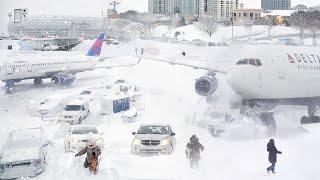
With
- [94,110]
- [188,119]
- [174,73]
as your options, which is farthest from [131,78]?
[188,119]

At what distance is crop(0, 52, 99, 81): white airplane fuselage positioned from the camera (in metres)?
52.2

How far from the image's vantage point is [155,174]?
61.3ft

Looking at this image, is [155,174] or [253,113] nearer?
[155,174]

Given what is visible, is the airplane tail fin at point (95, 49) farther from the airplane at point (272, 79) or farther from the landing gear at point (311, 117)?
the landing gear at point (311, 117)

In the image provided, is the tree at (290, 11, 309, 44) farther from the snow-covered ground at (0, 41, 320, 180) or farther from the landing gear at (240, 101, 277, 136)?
the landing gear at (240, 101, 277, 136)

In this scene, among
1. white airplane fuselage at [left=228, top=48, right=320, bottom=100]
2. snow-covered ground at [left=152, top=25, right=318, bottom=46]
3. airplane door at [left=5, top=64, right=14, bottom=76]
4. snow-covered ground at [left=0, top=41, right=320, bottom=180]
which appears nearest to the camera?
snow-covered ground at [left=0, top=41, right=320, bottom=180]

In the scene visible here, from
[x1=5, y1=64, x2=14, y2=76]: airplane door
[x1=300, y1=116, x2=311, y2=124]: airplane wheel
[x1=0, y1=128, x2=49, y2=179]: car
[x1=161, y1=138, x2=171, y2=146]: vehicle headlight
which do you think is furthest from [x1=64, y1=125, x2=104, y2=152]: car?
[x1=5, y1=64, x2=14, y2=76]: airplane door

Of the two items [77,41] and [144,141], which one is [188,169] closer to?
[144,141]

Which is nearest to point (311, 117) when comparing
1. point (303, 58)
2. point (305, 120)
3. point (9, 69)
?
point (305, 120)

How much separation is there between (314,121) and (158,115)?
1144 cm

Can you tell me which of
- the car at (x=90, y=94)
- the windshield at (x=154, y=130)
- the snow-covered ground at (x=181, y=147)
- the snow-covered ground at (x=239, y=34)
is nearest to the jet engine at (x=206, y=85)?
the snow-covered ground at (x=181, y=147)

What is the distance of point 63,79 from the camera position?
5681 centimetres

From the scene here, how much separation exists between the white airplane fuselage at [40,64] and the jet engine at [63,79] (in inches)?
35.7

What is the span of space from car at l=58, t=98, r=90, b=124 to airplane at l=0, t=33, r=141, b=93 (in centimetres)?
1817
